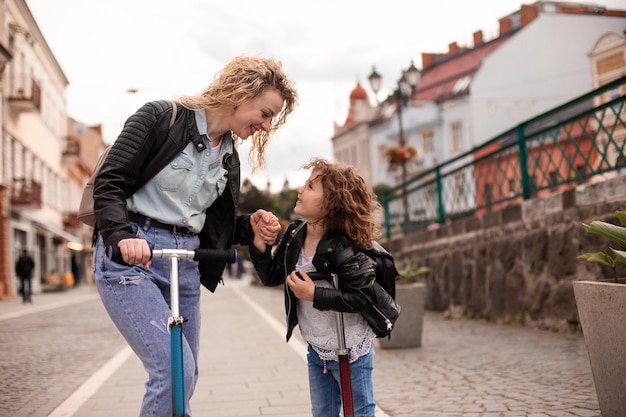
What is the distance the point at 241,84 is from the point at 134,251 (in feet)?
2.95

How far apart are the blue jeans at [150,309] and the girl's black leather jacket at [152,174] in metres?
0.18

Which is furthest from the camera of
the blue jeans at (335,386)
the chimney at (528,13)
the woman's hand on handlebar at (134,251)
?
the chimney at (528,13)

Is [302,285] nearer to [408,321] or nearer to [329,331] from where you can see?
[329,331]

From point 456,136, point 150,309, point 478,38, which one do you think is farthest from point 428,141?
point 150,309

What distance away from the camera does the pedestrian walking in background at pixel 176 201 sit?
291cm

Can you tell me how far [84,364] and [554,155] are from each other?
590 cm

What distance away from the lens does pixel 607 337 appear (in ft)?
11.9

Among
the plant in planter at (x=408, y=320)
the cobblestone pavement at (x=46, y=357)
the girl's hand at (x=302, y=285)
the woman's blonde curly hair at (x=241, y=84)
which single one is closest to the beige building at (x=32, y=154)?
the cobblestone pavement at (x=46, y=357)

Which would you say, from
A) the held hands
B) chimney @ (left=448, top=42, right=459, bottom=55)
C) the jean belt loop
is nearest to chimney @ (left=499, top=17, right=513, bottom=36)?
chimney @ (left=448, top=42, right=459, bottom=55)

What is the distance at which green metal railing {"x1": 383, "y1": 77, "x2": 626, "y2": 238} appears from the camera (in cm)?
792

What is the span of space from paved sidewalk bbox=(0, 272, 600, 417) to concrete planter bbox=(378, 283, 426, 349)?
13 cm

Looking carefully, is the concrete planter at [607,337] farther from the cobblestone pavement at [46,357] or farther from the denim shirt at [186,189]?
the cobblestone pavement at [46,357]

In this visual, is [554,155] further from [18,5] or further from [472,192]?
[18,5]

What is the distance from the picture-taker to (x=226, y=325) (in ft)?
42.8
